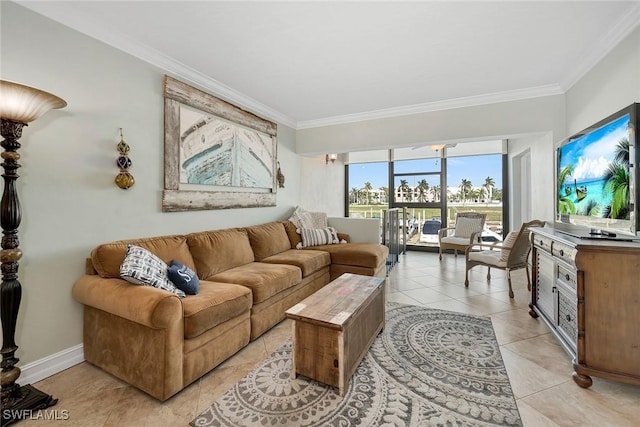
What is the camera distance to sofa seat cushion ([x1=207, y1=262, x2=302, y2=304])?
244cm

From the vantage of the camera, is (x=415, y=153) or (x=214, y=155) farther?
(x=415, y=153)

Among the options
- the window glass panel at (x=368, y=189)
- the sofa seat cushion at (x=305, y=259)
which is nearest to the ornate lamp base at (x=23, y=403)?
the sofa seat cushion at (x=305, y=259)

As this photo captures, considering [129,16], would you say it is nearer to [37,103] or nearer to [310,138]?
[37,103]

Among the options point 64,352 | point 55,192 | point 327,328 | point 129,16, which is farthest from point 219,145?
point 327,328

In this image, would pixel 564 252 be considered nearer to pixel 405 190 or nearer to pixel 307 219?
pixel 307 219

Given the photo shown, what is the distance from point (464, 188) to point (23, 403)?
673 cm

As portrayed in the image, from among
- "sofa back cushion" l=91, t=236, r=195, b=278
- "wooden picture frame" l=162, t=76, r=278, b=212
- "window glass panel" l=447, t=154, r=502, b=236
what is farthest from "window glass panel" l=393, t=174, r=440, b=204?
"sofa back cushion" l=91, t=236, r=195, b=278

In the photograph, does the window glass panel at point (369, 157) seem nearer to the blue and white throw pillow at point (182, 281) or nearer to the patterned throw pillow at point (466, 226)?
the patterned throw pillow at point (466, 226)

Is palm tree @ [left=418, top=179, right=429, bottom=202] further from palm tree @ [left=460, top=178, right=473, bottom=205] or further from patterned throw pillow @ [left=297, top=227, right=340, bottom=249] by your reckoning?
patterned throw pillow @ [left=297, top=227, right=340, bottom=249]

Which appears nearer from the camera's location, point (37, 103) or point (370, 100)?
point (37, 103)

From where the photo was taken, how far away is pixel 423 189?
6371mm

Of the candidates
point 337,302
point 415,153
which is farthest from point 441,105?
point 337,302

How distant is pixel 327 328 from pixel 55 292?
6.37 feet

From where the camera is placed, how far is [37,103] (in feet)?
5.23
